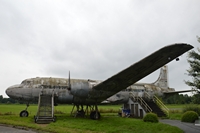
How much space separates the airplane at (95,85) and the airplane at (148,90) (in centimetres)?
533

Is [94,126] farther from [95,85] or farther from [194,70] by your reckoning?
[194,70]

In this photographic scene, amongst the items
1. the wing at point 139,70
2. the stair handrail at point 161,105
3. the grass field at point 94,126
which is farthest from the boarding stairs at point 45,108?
the stair handrail at point 161,105

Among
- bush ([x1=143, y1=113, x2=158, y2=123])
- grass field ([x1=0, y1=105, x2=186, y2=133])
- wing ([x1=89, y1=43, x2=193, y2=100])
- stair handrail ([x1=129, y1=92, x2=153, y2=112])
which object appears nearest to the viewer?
wing ([x1=89, y1=43, x2=193, y2=100])

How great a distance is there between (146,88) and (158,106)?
303cm

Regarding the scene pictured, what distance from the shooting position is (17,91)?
1606cm

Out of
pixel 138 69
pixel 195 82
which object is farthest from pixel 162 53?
pixel 195 82

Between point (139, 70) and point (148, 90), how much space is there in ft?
40.7

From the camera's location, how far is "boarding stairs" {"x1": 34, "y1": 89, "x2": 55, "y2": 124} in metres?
12.8

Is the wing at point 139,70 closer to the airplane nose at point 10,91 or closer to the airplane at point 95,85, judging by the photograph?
A: the airplane at point 95,85

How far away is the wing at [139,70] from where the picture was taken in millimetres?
9523

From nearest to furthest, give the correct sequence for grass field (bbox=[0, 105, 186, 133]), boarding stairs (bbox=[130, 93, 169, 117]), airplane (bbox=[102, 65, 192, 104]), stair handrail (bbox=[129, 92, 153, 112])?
grass field (bbox=[0, 105, 186, 133]), stair handrail (bbox=[129, 92, 153, 112]), boarding stairs (bbox=[130, 93, 169, 117]), airplane (bbox=[102, 65, 192, 104])

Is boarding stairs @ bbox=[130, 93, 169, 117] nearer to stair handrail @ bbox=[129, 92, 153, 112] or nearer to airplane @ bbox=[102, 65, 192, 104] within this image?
stair handrail @ bbox=[129, 92, 153, 112]

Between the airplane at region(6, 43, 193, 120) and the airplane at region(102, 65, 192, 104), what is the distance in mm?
5327

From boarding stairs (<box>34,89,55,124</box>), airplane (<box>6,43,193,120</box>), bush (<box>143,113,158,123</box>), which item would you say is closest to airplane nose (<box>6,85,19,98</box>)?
airplane (<box>6,43,193,120</box>)
